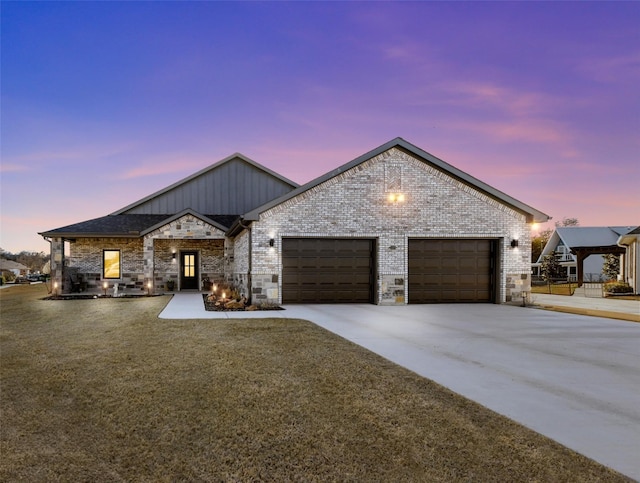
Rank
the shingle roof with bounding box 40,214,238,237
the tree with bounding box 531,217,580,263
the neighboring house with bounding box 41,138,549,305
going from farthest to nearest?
the tree with bounding box 531,217,580,263 < the shingle roof with bounding box 40,214,238,237 < the neighboring house with bounding box 41,138,549,305

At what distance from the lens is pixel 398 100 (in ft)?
66.8

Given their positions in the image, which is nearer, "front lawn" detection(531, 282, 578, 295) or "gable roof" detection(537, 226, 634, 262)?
"front lawn" detection(531, 282, 578, 295)

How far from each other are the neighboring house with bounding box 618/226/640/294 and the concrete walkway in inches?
523

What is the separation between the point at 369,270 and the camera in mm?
16188

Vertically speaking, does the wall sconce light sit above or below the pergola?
above

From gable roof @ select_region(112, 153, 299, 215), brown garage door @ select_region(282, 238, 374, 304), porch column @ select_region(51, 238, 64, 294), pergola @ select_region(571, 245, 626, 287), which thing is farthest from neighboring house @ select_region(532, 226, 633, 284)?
porch column @ select_region(51, 238, 64, 294)

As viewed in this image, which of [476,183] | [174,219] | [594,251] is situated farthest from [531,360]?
[594,251]

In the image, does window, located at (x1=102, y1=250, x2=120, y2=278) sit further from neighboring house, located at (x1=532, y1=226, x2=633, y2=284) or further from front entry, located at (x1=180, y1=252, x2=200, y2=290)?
neighboring house, located at (x1=532, y1=226, x2=633, y2=284)

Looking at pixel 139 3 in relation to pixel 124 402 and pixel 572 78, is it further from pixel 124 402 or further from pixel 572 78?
pixel 572 78

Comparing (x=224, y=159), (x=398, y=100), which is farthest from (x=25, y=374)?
(x=224, y=159)

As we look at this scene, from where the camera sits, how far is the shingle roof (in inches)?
819

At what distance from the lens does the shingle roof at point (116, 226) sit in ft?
68.3

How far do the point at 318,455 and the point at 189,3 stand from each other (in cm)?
1652

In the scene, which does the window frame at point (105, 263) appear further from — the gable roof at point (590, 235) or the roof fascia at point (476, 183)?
the gable roof at point (590, 235)
